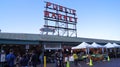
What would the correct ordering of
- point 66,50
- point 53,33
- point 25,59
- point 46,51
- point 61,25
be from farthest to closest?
point 61,25
point 53,33
point 66,50
point 46,51
point 25,59

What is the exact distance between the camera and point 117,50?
4722 cm

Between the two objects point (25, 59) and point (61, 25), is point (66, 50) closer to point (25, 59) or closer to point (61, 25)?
point (61, 25)

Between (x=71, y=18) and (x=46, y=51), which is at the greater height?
(x=71, y=18)

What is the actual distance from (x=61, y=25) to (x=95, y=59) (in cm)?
1624

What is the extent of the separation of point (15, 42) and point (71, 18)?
24.1 meters

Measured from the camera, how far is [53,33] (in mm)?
44312

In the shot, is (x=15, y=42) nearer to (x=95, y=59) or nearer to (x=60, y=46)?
(x=60, y=46)

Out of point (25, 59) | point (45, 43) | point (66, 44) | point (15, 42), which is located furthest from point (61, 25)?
point (25, 59)

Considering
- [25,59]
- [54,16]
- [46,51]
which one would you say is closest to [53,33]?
[54,16]

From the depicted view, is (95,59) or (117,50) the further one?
(117,50)

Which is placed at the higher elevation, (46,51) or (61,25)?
(61,25)

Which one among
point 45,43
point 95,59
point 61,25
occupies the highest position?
point 61,25

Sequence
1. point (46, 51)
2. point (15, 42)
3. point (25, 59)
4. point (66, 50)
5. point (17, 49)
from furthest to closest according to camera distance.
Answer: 1. point (66, 50)
2. point (46, 51)
3. point (17, 49)
4. point (15, 42)
5. point (25, 59)

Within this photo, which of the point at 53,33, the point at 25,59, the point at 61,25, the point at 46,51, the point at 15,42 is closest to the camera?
the point at 25,59
